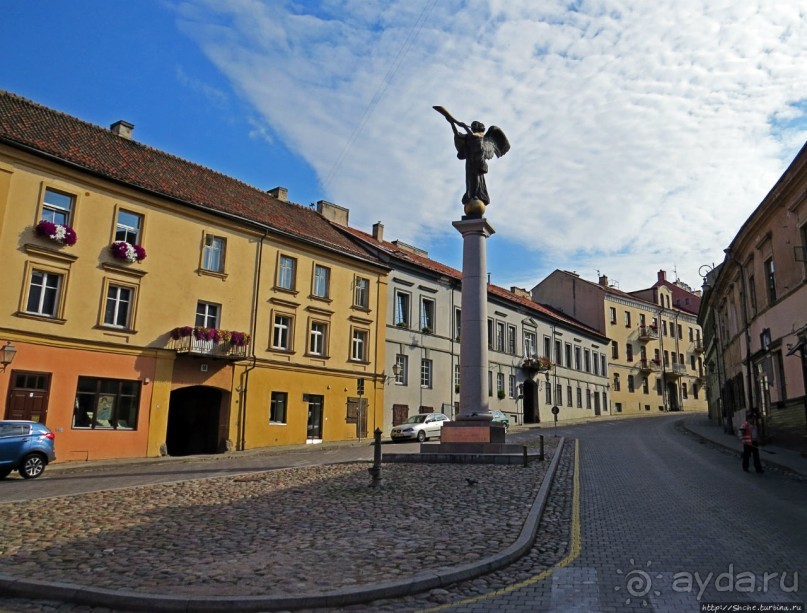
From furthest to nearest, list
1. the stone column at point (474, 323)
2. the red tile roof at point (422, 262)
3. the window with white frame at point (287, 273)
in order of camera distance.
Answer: the red tile roof at point (422, 262) < the window with white frame at point (287, 273) < the stone column at point (474, 323)

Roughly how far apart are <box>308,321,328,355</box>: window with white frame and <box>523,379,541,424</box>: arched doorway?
2248cm

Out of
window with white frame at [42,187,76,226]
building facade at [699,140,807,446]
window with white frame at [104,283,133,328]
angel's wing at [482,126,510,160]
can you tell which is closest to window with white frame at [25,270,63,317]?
window with white frame at [104,283,133,328]

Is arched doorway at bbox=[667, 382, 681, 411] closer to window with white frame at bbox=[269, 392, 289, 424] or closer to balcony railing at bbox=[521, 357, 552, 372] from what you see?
balcony railing at bbox=[521, 357, 552, 372]

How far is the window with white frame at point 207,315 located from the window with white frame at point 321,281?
5918mm

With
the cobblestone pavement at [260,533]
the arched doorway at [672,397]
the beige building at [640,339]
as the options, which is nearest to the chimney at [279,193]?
the cobblestone pavement at [260,533]

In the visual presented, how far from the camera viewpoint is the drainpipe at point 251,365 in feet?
Answer: 89.7

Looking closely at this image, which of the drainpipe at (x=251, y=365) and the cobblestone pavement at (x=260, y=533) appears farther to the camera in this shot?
the drainpipe at (x=251, y=365)

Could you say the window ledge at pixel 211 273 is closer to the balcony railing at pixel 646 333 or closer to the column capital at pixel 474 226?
→ the column capital at pixel 474 226

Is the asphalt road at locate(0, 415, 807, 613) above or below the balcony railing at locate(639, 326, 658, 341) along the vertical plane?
below

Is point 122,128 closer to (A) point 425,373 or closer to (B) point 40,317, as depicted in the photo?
(B) point 40,317

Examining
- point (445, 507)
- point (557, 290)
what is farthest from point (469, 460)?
point (557, 290)

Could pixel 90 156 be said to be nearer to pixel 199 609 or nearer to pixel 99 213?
pixel 99 213

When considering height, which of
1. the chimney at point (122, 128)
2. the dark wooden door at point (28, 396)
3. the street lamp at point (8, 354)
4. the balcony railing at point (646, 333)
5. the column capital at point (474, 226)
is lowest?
the dark wooden door at point (28, 396)

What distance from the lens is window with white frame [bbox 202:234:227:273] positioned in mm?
27531
